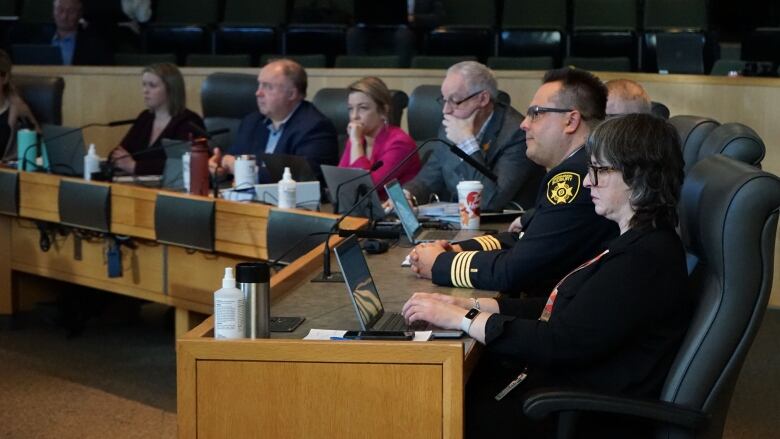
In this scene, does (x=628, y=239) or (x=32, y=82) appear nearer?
(x=628, y=239)

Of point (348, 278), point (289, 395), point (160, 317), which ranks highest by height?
point (348, 278)

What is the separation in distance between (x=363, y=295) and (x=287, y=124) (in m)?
2.72

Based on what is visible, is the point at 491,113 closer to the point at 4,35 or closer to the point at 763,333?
the point at 763,333

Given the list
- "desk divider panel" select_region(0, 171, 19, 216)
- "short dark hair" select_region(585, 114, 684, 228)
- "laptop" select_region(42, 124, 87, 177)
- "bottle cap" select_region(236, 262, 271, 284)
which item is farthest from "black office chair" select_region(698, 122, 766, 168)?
"desk divider panel" select_region(0, 171, 19, 216)

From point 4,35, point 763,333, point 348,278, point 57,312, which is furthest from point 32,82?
point 348,278

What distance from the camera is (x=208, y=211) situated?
409 centimetres

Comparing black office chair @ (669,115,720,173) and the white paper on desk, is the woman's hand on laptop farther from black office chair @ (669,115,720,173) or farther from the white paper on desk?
black office chair @ (669,115,720,173)

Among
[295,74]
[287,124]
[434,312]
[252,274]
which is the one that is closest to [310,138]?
[287,124]

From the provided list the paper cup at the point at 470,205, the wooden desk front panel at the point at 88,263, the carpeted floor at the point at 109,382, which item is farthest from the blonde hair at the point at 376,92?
the carpeted floor at the point at 109,382

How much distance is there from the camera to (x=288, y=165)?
4254 millimetres

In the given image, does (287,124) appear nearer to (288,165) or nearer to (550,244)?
(288,165)

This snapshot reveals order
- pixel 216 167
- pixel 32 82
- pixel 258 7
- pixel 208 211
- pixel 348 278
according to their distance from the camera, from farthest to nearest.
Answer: pixel 258 7
pixel 32 82
pixel 216 167
pixel 208 211
pixel 348 278

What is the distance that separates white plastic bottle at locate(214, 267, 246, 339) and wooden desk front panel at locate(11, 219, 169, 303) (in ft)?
7.81

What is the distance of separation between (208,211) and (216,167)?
371mm
